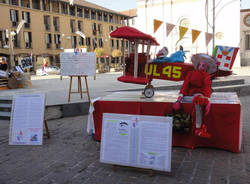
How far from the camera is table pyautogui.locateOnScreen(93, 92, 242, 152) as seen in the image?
3818 millimetres

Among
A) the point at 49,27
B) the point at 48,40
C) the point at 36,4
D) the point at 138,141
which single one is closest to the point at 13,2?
the point at 36,4

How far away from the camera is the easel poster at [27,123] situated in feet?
14.7

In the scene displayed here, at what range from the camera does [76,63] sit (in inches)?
260

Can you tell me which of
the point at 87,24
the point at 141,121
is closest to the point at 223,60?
the point at 141,121

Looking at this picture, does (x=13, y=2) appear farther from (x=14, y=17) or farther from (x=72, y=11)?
(x=72, y=11)

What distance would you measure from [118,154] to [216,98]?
6.99ft

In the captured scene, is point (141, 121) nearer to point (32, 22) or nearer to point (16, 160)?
point (16, 160)

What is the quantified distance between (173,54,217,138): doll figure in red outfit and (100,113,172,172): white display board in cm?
96

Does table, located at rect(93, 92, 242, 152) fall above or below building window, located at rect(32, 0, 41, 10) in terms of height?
below

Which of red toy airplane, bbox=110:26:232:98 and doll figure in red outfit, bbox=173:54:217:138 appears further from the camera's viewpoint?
red toy airplane, bbox=110:26:232:98

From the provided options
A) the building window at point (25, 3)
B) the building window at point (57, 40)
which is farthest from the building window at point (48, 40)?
the building window at point (25, 3)

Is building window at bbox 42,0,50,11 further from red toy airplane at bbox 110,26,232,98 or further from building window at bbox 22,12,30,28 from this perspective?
red toy airplane at bbox 110,26,232,98

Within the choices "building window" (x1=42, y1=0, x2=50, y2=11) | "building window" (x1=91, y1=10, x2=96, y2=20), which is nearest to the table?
"building window" (x1=42, y1=0, x2=50, y2=11)

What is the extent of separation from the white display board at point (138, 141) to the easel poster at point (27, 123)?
1768mm
